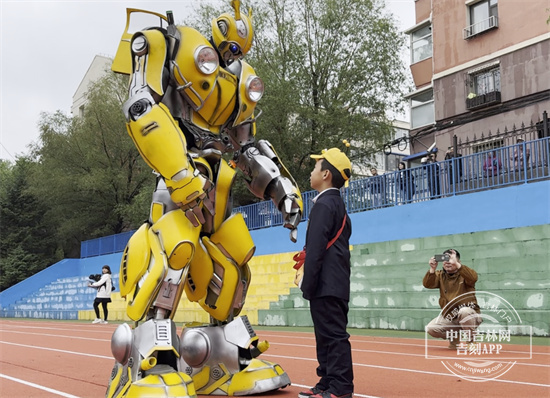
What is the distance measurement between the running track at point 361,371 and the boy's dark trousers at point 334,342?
62 centimetres

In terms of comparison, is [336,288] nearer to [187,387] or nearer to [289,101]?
[187,387]

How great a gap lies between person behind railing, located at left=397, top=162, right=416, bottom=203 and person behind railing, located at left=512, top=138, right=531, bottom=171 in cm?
274

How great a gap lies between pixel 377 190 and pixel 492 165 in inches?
135

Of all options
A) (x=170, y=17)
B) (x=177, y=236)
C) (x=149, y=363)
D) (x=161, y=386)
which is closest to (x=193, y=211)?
(x=177, y=236)

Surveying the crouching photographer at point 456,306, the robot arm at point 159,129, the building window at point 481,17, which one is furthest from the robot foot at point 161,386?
the building window at point 481,17

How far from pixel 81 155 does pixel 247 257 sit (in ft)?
104

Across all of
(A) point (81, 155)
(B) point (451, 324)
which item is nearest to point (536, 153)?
(B) point (451, 324)

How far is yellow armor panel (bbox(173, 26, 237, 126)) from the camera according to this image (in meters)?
4.95

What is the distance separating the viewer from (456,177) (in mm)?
14281

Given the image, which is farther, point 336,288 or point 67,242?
point 67,242

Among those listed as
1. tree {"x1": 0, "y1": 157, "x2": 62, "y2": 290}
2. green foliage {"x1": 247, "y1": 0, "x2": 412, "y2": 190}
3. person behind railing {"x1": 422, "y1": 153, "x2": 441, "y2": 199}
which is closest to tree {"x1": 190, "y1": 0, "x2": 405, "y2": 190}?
green foliage {"x1": 247, "y1": 0, "x2": 412, "y2": 190}

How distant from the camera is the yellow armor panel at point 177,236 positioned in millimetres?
4566

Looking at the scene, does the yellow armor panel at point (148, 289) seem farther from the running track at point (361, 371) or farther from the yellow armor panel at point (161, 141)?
the running track at point (361, 371)

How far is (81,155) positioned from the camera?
35094 millimetres
